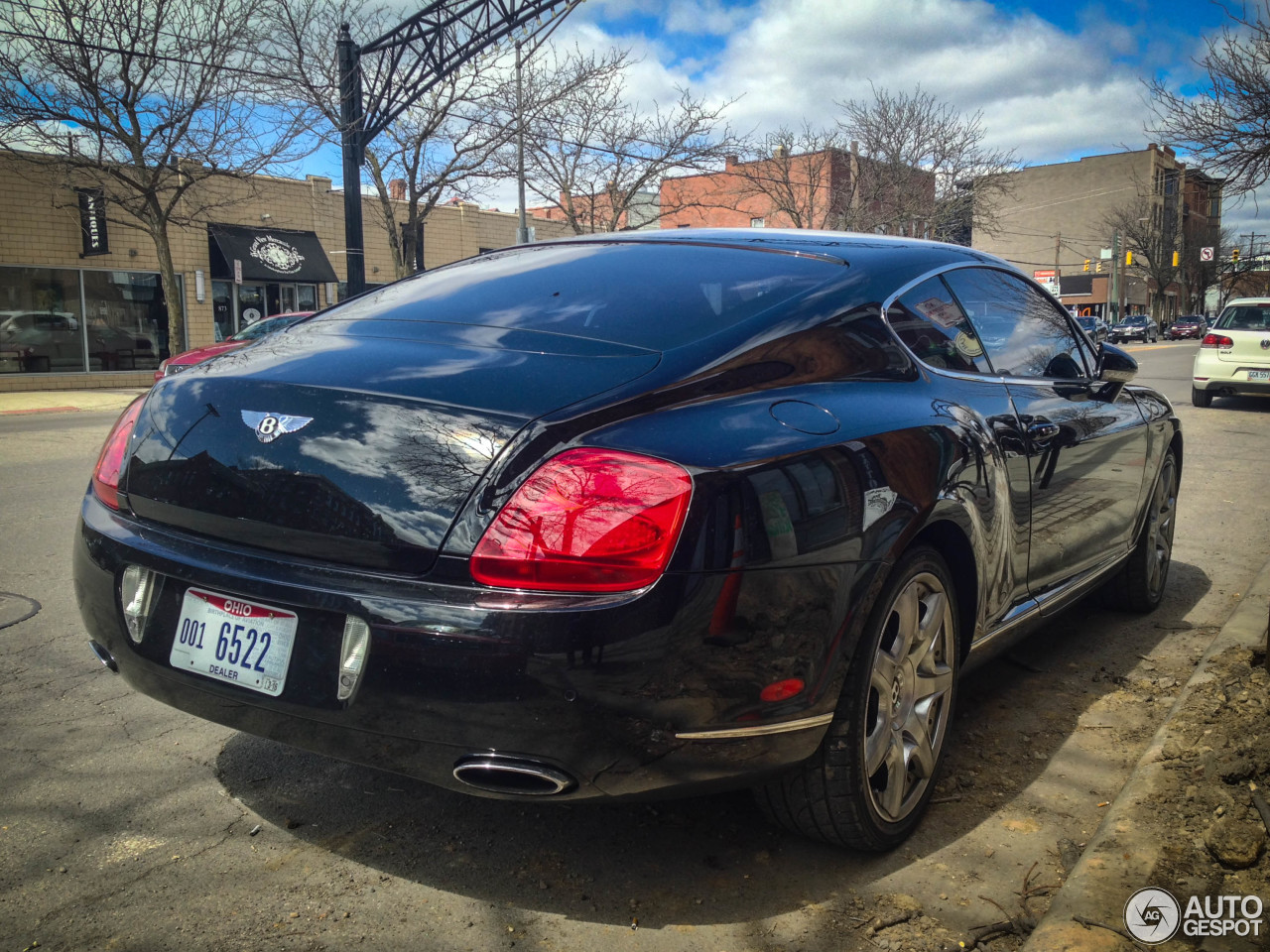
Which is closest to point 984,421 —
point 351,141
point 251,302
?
point 351,141

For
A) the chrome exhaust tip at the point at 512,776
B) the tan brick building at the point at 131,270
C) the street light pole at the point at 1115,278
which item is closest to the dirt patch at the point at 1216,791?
the chrome exhaust tip at the point at 512,776

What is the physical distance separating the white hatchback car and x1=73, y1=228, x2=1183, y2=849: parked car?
50.5ft

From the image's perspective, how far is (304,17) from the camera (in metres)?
21.4

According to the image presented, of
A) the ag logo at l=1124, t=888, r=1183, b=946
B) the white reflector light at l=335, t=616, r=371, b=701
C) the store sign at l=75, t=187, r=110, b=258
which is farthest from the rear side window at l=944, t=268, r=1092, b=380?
the store sign at l=75, t=187, r=110, b=258

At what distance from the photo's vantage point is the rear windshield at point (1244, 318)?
16188mm

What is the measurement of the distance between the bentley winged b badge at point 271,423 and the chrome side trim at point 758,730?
1.07 meters

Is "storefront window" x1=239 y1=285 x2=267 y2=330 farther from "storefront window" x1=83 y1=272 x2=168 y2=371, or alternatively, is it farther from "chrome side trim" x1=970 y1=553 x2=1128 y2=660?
"chrome side trim" x1=970 y1=553 x2=1128 y2=660

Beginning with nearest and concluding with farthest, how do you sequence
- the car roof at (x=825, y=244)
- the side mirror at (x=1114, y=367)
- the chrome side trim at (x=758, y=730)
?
the chrome side trim at (x=758, y=730), the car roof at (x=825, y=244), the side mirror at (x=1114, y=367)

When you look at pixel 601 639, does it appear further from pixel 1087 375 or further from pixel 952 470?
pixel 1087 375

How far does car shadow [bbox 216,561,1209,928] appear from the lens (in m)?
2.40

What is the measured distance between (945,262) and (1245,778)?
1.74 meters

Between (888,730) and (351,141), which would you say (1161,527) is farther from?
(351,141)

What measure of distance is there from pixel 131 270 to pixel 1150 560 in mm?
24880

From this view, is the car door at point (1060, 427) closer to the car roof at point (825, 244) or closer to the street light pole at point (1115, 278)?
the car roof at point (825, 244)
